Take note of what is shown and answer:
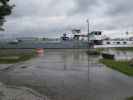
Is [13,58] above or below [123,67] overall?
below

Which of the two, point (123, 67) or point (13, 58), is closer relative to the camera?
point (123, 67)

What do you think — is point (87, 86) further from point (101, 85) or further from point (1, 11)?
point (1, 11)

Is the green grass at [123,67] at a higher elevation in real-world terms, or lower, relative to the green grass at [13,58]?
higher

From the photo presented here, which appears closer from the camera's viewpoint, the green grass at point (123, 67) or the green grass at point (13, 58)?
the green grass at point (123, 67)

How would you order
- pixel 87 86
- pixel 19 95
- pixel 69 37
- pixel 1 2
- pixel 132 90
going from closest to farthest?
pixel 19 95 → pixel 132 90 → pixel 87 86 → pixel 1 2 → pixel 69 37

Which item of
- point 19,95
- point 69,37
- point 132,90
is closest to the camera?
point 19,95

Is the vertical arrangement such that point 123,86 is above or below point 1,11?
below

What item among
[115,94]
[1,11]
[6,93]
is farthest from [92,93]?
[1,11]

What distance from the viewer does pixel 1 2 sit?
62.8ft

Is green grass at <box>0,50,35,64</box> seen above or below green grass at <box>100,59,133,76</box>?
below

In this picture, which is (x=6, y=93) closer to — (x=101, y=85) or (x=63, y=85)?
(x=63, y=85)

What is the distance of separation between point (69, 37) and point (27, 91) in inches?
5235

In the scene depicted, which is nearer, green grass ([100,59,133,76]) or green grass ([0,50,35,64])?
green grass ([100,59,133,76])

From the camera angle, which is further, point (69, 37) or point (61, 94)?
point (69, 37)
